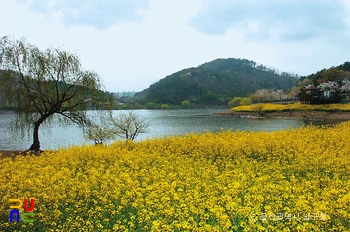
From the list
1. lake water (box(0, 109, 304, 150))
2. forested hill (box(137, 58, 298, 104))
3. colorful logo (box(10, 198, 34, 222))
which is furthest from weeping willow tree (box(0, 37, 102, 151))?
forested hill (box(137, 58, 298, 104))

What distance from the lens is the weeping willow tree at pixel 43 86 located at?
1481 centimetres

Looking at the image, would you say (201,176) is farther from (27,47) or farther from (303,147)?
(27,47)

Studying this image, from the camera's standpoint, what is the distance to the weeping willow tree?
1481cm

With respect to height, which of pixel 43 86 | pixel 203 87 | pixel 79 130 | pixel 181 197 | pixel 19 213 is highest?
pixel 203 87

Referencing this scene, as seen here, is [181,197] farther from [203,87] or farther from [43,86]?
[203,87]

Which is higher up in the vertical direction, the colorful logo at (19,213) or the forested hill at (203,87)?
the forested hill at (203,87)

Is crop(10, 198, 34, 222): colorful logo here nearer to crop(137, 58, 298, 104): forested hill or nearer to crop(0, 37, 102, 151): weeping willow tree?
crop(0, 37, 102, 151): weeping willow tree

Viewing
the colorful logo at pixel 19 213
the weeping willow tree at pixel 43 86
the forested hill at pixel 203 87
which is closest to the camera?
the colorful logo at pixel 19 213

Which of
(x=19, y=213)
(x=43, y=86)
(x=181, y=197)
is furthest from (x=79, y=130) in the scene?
(x=181, y=197)

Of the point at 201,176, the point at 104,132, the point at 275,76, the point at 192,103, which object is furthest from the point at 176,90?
the point at 201,176

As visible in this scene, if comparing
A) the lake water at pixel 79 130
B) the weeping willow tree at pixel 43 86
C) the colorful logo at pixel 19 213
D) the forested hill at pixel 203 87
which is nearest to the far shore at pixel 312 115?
the lake water at pixel 79 130

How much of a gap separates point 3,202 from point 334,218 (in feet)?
21.5

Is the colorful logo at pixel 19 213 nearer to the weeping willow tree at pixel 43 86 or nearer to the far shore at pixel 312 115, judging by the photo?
the weeping willow tree at pixel 43 86

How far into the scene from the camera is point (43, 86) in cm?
1551
